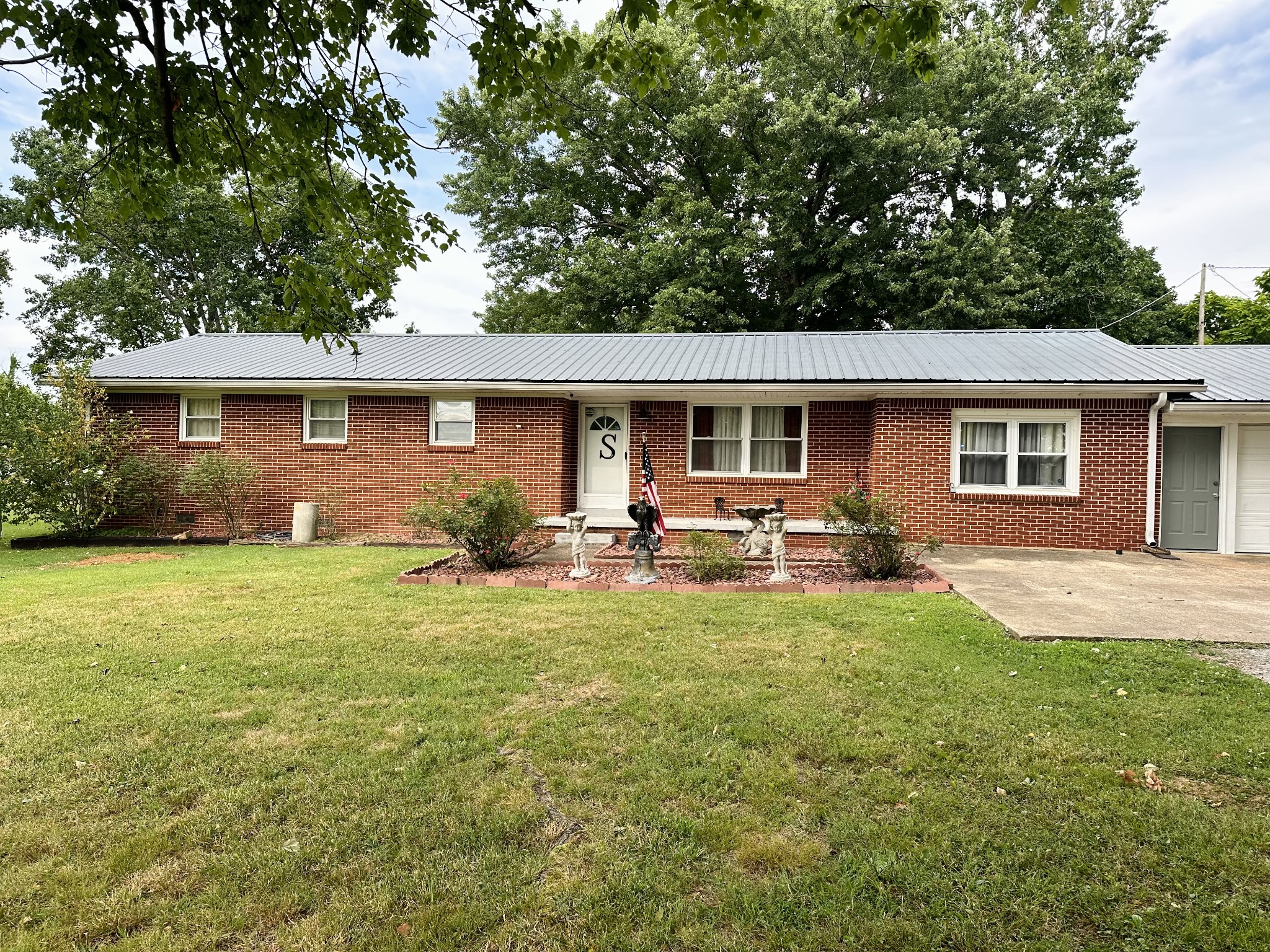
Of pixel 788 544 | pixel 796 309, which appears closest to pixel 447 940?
pixel 788 544

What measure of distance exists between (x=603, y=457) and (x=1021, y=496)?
7.35m

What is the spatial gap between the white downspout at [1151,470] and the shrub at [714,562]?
740 centimetres

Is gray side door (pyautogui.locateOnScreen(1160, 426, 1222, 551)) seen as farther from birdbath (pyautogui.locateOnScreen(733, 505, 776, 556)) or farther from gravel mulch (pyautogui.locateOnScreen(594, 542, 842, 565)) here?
birdbath (pyautogui.locateOnScreen(733, 505, 776, 556))

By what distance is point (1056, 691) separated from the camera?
4.25 meters

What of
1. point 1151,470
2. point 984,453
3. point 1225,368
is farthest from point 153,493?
point 1225,368

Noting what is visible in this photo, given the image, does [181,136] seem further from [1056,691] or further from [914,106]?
[914,106]

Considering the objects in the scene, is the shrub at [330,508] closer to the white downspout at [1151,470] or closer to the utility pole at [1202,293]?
the white downspout at [1151,470]

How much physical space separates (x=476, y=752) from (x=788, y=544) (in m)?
8.54

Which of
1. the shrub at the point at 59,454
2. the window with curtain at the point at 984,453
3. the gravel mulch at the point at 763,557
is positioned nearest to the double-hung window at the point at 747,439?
the gravel mulch at the point at 763,557

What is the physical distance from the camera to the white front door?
42.5ft

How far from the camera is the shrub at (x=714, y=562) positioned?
26.3ft

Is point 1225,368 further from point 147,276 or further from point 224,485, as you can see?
point 147,276

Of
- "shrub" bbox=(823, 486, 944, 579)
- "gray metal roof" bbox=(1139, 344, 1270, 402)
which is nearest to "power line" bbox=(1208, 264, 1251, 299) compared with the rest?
"gray metal roof" bbox=(1139, 344, 1270, 402)

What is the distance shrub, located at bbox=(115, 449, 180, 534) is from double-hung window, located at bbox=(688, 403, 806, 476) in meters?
10.2
